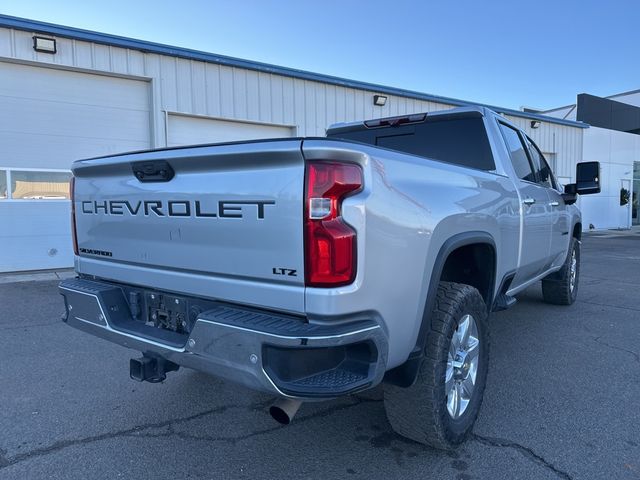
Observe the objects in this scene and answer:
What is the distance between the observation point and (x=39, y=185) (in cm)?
959

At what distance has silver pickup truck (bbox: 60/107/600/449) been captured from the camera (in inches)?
83.0

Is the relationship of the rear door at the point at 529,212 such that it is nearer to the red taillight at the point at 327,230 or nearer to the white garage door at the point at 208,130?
the red taillight at the point at 327,230

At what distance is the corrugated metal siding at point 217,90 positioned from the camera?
30.7ft

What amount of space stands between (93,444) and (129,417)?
1.26ft

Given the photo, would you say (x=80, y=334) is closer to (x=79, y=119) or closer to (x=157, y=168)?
(x=157, y=168)

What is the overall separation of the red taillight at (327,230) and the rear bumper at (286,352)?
0.68 ft

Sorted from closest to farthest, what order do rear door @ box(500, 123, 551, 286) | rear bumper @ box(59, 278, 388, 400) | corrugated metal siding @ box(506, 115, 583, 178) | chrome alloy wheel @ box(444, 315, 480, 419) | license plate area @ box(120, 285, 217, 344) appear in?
rear bumper @ box(59, 278, 388, 400) → license plate area @ box(120, 285, 217, 344) → chrome alloy wheel @ box(444, 315, 480, 419) → rear door @ box(500, 123, 551, 286) → corrugated metal siding @ box(506, 115, 583, 178)

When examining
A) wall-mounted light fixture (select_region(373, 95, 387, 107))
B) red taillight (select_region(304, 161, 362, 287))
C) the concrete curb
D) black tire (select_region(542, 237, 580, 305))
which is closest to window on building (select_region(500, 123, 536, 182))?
black tire (select_region(542, 237, 580, 305))

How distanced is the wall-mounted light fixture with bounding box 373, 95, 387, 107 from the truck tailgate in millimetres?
11453

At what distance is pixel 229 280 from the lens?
2400 mm

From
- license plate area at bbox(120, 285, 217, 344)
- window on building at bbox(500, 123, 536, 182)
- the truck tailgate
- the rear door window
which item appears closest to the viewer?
the truck tailgate

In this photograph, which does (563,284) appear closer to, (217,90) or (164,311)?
(164,311)

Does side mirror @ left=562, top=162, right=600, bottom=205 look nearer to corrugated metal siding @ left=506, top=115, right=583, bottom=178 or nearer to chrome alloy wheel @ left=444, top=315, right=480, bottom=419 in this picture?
chrome alloy wheel @ left=444, top=315, right=480, bottom=419

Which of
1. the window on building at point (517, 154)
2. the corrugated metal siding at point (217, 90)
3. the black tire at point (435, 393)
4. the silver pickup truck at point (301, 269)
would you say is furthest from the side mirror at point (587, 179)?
the corrugated metal siding at point (217, 90)
